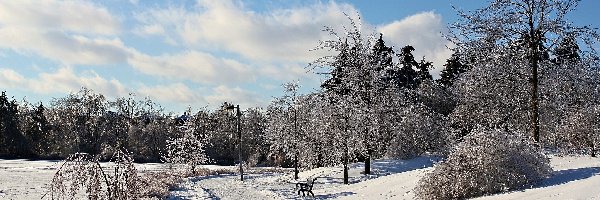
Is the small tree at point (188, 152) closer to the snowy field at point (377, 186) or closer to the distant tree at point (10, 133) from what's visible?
the snowy field at point (377, 186)

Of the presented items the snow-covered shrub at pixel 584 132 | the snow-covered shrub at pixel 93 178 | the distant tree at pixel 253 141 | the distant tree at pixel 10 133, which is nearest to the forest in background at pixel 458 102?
the snow-covered shrub at pixel 584 132

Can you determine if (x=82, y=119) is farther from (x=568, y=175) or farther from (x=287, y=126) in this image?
(x=568, y=175)

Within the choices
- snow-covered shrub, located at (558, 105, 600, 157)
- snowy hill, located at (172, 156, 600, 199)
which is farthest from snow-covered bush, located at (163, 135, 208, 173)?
snow-covered shrub, located at (558, 105, 600, 157)

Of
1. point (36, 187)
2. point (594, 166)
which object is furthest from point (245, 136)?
point (594, 166)

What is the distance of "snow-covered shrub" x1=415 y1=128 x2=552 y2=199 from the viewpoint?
44.5ft

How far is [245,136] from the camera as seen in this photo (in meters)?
71.4

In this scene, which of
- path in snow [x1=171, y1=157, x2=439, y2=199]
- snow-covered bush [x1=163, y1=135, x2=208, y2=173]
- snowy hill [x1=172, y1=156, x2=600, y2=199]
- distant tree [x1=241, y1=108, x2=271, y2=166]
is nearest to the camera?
snowy hill [x1=172, y1=156, x2=600, y2=199]

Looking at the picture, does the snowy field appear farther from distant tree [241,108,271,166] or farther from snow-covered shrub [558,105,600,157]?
distant tree [241,108,271,166]

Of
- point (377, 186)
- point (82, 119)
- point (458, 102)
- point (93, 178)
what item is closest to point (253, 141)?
point (82, 119)

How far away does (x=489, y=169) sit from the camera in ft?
44.8

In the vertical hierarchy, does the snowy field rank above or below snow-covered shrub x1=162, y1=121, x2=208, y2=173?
below

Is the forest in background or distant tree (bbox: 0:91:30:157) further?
distant tree (bbox: 0:91:30:157)

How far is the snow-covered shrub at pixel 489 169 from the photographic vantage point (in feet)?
44.5

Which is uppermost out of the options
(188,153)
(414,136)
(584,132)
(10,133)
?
(10,133)
